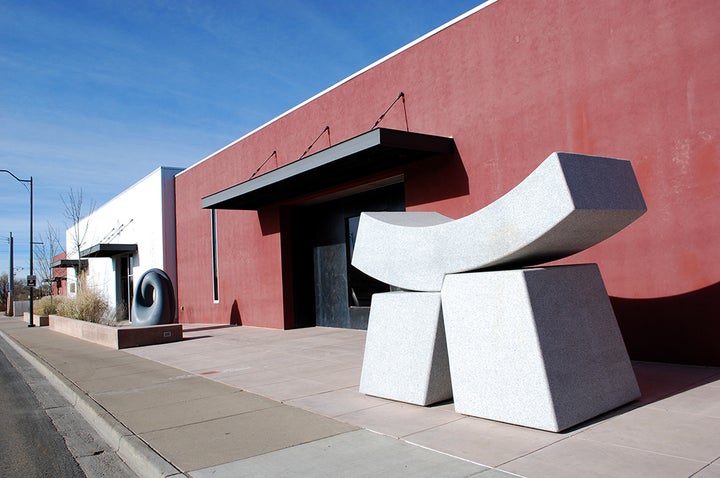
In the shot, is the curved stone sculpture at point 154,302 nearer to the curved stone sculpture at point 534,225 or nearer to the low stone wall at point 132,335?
the low stone wall at point 132,335

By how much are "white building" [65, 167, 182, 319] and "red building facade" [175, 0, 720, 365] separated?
33.0ft

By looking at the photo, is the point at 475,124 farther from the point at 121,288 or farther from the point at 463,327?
the point at 121,288

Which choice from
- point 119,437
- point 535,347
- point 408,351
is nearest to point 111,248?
point 119,437

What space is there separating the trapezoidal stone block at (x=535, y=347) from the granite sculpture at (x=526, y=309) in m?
0.01

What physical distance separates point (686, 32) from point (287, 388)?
23.7 ft

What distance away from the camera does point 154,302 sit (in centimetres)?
1775

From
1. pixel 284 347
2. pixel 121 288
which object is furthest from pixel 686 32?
pixel 121 288

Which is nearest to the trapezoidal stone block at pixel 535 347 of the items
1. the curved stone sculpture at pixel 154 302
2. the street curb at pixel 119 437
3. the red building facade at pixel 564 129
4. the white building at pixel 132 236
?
the red building facade at pixel 564 129

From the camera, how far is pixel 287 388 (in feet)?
26.2

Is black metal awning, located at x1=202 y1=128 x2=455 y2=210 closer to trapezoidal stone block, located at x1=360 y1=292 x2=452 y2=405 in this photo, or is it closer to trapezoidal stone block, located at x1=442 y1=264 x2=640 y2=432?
trapezoidal stone block, located at x1=360 y1=292 x2=452 y2=405

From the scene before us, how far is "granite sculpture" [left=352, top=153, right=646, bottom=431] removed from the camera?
16.4ft

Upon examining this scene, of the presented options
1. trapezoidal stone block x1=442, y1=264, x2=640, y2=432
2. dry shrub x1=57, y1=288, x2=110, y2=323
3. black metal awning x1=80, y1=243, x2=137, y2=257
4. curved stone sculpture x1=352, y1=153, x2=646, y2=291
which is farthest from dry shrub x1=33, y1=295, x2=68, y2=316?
trapezoidal stone block x1=442, y1=264, x2=640, y2=432

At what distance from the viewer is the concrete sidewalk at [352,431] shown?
14.1 ft

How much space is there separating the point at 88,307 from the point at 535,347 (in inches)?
785
